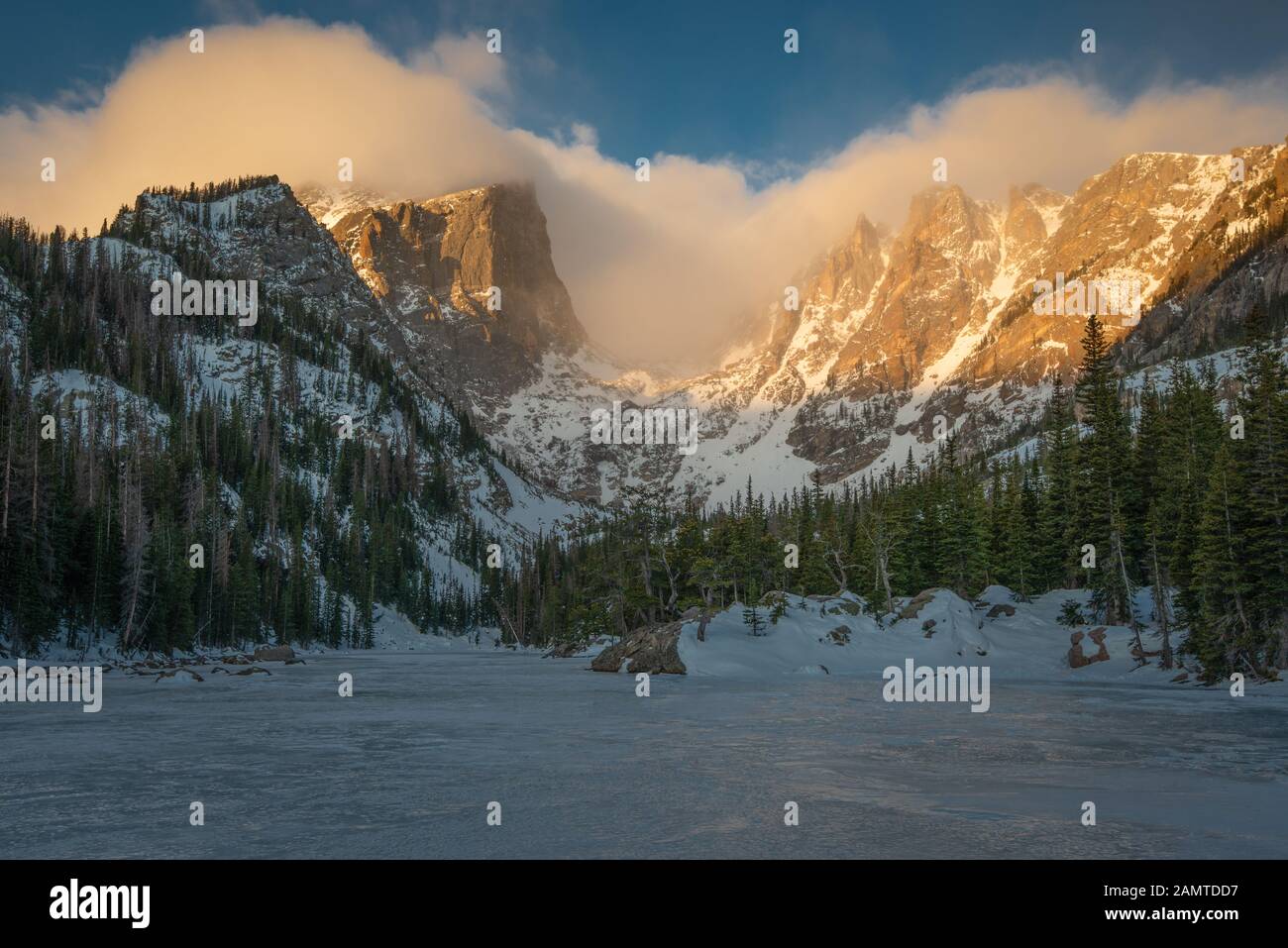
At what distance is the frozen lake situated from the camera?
11.1 meters

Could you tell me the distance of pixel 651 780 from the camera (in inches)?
639

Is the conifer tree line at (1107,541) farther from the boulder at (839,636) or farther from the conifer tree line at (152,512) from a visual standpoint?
the conifer tree line at (152,512)

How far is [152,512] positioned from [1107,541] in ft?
350

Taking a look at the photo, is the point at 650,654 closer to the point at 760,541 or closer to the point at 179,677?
the point at 179,677

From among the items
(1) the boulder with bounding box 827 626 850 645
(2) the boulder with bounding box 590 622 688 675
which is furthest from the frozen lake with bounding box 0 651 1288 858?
(1) the boulder with bounding box 827 626 850 645

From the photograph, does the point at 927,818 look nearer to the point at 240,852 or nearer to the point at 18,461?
the point at 240,852

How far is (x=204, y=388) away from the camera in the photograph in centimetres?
19812

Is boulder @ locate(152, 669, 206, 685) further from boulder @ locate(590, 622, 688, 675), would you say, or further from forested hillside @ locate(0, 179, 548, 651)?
boulder @ locate(590, 622, 688, 675)

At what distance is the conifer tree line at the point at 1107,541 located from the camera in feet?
131

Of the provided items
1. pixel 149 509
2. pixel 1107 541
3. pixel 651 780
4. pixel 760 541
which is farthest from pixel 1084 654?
pixel 149 509

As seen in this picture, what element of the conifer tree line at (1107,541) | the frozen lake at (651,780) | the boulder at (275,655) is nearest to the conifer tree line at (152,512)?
the boulder at (275,655)

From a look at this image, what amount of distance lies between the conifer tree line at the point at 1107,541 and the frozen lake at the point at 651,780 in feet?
36.0

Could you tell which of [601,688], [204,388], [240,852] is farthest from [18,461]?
[204,388]
